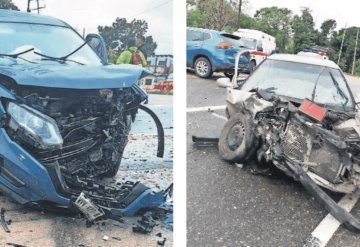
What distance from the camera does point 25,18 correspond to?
1.41 metres

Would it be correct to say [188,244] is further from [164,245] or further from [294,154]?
[164,245]

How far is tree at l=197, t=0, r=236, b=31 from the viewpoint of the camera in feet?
28.3

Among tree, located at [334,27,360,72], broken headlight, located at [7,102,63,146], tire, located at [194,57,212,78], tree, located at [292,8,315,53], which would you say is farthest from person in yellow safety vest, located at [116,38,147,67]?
tree, located at [334,27,360,72]

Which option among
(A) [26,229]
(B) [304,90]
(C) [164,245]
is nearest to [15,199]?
(A) [26,229]

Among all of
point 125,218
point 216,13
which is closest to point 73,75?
point 125,218

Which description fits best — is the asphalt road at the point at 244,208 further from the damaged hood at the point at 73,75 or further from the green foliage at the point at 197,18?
the green foliage at the point at 197,18

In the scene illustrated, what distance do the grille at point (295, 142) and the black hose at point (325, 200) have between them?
0.30 feet

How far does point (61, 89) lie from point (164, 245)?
66cm

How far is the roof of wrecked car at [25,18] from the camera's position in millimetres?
1390

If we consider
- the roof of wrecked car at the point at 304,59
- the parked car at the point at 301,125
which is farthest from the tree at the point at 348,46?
the parked car at the point at 301,125

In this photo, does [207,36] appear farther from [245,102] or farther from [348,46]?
[348,46]

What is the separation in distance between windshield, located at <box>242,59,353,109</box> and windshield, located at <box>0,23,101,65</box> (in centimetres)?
290

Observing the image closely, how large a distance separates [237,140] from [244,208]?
895 millimetres

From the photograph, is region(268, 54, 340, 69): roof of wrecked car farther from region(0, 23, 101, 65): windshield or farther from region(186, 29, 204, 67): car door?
region(186, 29, 204, 67): car door
